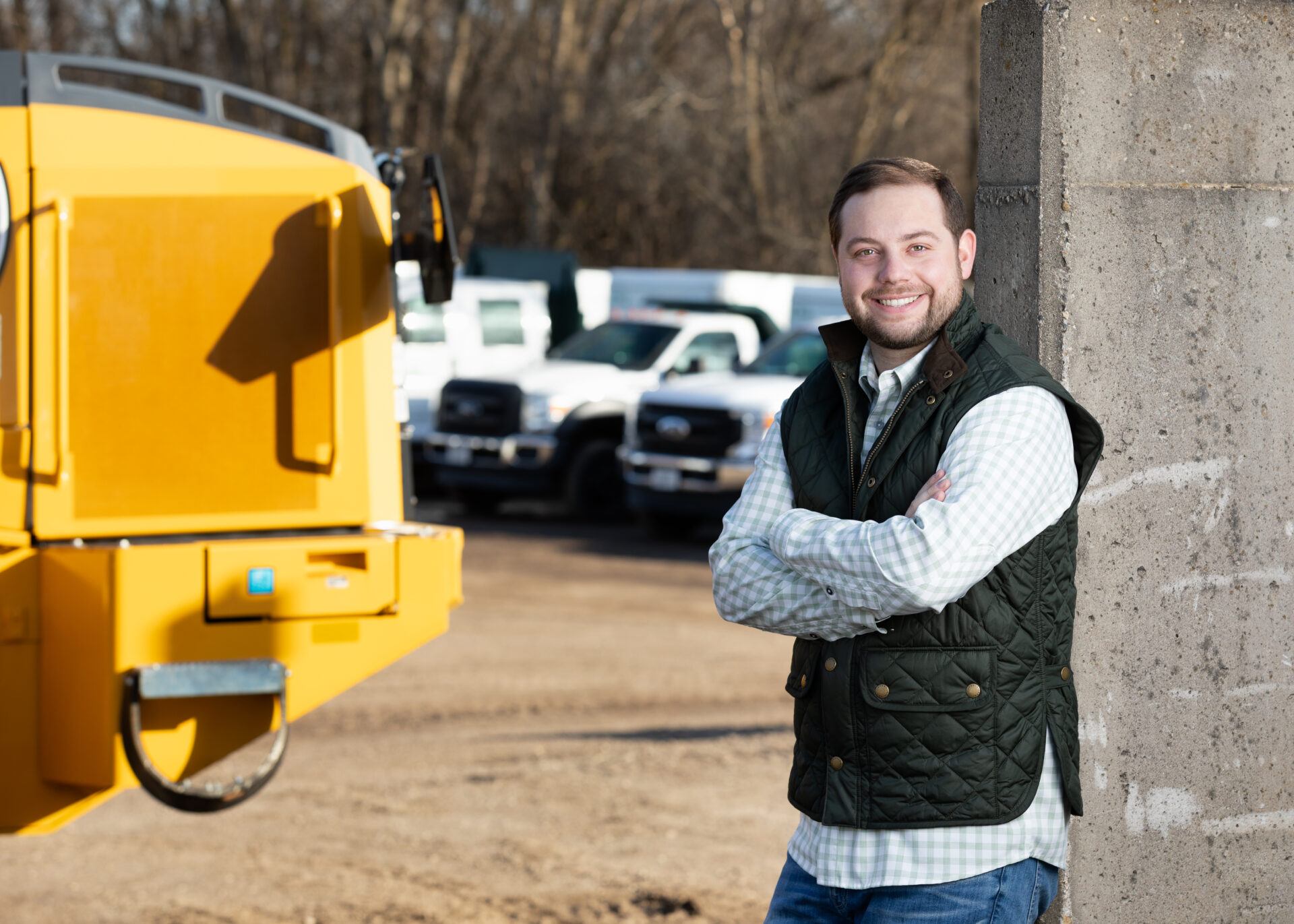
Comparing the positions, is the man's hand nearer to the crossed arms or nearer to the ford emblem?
the crossed arms

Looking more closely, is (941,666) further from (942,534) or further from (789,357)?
(789,357)

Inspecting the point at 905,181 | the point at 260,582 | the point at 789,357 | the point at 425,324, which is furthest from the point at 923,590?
the point at 425,324

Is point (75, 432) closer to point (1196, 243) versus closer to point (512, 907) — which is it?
point (512, 907)

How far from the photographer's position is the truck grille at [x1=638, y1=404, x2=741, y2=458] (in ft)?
49.6

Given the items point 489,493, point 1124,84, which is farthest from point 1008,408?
point 489,493

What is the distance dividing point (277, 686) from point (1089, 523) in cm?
272

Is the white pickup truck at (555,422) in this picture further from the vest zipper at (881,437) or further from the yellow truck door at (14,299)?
the vest zipper at (881,437)

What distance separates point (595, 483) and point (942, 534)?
14.6 m

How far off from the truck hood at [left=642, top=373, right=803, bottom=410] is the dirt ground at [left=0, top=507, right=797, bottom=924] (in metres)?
4.62

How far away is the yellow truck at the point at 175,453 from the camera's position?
517cm

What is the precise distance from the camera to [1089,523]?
3539 mm

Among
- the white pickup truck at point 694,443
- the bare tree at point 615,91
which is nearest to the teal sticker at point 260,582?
the white pickup truck at point 694,443

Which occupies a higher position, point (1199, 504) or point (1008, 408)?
point (1008, 408)

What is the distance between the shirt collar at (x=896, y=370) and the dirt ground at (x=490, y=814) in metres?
3.15
